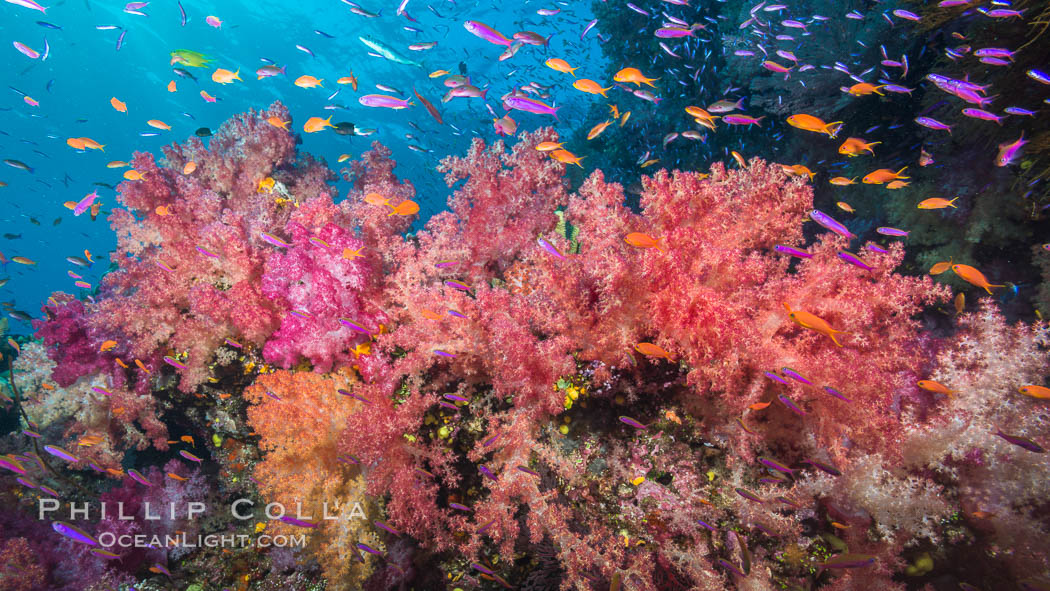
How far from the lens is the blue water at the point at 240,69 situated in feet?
108

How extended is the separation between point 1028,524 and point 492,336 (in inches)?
148

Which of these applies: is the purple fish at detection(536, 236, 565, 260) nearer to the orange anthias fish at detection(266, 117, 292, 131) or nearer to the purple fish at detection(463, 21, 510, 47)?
the purple fish at detection(463, 21, 510, 47)

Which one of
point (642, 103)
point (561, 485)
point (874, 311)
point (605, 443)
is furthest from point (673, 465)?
point (642, 103)

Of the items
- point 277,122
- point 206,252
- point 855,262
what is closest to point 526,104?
point 855,262

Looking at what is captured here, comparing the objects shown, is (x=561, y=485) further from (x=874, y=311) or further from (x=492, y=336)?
(x=874, y=311)

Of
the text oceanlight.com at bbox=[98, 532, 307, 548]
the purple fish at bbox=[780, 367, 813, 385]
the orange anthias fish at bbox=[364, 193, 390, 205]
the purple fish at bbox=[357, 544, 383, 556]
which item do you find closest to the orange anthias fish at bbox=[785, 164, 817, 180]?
the purple fish at bbox=[780, 367, 813, 385]

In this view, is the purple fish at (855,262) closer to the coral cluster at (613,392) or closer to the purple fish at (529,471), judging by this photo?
the coral cluster at (613,392)

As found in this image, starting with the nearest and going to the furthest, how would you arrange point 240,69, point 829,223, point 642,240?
1. point 642,240
2. point 829,223
3. point 240,69

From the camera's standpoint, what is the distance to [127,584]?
4.25 metres

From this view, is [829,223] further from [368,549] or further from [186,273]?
[186,273]

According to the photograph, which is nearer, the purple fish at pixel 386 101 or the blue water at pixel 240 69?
the purple fish at pixel 386 101

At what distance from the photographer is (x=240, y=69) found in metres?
41.9

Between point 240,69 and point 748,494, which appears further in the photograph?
point 240,69

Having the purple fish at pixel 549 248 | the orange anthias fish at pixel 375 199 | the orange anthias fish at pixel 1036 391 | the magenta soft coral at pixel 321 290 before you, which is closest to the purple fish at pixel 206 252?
the magenta soft coral at pixel 321 290
